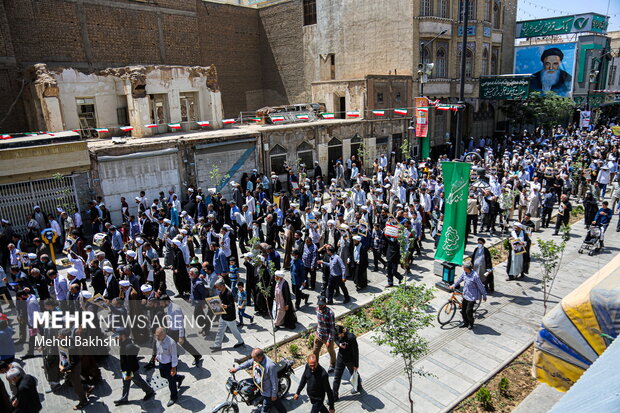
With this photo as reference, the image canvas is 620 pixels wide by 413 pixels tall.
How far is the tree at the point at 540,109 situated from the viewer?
116 ft

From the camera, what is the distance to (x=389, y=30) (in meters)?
31.4

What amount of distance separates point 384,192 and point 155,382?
13.1 m

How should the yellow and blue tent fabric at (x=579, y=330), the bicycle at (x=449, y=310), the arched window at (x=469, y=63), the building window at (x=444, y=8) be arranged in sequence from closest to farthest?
the yellow and blue tent fabric at (x=579, y=330) → the bicycle at (x=449, y=310) → the building window at (x=444, y=8) → the arched window at (x=469, y=63)

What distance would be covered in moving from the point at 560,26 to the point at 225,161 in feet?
121

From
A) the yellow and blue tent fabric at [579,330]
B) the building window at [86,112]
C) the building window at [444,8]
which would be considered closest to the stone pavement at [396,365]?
the yellow and blue tent fabric at [579,330]

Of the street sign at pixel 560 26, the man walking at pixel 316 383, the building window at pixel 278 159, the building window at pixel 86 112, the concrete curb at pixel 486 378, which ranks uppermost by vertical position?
the street sign at pixel 560 26

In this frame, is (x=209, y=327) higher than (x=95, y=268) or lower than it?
lower

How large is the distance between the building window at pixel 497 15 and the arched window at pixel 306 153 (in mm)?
21367

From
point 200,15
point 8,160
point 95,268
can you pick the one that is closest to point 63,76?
point 8,160

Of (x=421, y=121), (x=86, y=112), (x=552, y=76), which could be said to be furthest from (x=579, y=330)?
(x=552, y=76)

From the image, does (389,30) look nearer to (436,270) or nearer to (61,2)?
(61,2)

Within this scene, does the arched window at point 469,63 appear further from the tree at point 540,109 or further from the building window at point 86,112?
the building window at point 86,112

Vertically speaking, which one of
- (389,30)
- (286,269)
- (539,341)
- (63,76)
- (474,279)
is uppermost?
(389,30)

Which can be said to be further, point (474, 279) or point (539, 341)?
point (474, 279)
